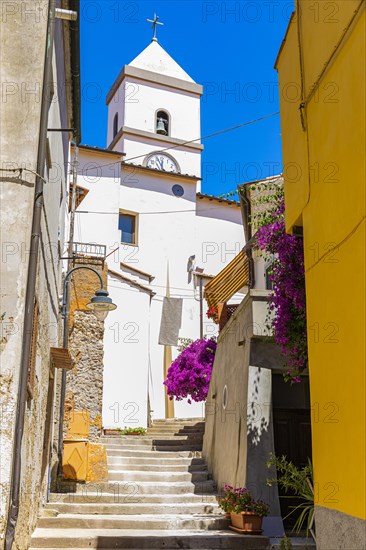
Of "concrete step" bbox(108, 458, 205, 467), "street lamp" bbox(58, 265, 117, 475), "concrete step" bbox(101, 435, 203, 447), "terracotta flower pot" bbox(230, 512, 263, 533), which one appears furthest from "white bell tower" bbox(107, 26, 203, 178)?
"terracotta flower pot" bbox(230, 512, 263, 533)

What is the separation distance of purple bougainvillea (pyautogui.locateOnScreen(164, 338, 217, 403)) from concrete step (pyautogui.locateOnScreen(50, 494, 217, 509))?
5.71m

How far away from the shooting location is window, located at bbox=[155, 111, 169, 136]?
2880cm

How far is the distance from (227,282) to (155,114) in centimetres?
1624

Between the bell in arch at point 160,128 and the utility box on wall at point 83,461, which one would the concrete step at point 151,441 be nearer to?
the utility box on wall at point 83,461

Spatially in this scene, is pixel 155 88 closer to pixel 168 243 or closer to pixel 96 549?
pixel 168 243

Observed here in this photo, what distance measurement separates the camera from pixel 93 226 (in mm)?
23609

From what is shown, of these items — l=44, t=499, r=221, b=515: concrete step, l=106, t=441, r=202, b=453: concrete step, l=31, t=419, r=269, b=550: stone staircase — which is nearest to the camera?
l=31, t=419, r=269, b=550: stone staircase

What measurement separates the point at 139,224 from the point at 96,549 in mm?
17689

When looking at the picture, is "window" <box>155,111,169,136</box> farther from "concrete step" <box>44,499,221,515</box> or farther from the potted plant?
the potted plant

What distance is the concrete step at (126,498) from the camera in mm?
11289

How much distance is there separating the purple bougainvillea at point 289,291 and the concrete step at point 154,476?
5518 millimetres

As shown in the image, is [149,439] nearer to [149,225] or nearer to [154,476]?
[154,476]

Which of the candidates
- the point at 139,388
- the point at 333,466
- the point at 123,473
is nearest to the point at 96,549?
the point at 123,473

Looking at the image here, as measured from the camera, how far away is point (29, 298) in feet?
21.1
